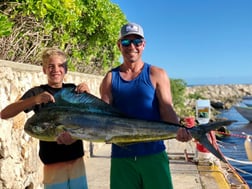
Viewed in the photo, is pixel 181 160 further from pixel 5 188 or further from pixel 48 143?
pixel 48 143

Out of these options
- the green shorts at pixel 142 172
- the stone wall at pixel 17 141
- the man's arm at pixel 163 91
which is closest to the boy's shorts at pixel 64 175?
the green shorts at pixel 142 172

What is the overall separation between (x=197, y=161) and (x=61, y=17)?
3255 mm

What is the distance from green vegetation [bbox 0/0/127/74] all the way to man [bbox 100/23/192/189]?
1.82m

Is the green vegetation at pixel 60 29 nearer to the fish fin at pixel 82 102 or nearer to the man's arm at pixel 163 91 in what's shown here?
the fish fin at pixel 82 102

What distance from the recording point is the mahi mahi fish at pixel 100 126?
261 cm

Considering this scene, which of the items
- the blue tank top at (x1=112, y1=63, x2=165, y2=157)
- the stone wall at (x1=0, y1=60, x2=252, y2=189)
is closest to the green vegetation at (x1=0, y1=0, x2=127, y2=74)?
the stone wall at (x1=0, y1=60, x2=252, y2=189)

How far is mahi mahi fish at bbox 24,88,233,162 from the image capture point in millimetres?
2611

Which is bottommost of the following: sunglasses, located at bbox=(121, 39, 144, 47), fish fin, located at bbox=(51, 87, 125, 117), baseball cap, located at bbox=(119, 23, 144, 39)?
fish fin, located at bbox=(51, 87, 125, 117)

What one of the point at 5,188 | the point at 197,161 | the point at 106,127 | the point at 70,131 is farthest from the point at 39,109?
the point at 197,161

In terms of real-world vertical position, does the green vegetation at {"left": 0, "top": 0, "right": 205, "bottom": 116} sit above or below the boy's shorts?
above

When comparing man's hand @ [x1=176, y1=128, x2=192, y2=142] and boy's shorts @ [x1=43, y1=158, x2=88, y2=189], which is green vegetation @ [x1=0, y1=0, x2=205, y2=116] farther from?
man's hand @ [x1=176, y1=128, x2=192, y2=142]

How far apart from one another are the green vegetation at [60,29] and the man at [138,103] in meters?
1.82

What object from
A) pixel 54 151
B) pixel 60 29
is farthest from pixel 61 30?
pixel 54 151

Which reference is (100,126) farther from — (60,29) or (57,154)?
(60,29)
